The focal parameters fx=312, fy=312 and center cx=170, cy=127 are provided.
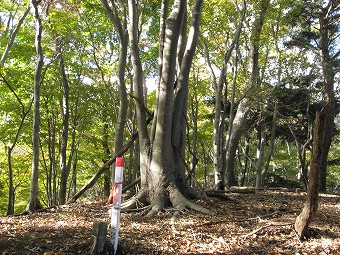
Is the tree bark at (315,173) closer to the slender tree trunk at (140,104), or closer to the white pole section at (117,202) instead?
the white pole section at (117,202)

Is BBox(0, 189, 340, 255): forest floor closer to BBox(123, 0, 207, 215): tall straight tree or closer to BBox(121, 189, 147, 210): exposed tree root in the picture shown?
BBox(121, 189, 147, 210): exposed tree root

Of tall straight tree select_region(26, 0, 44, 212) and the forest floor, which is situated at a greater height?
tall straight tree select_region(26, 0, 44, 212)

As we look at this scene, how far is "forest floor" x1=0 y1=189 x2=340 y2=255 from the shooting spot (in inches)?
159

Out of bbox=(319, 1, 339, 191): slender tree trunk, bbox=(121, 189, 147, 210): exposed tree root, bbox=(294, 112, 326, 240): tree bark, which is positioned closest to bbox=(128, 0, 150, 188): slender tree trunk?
bbox=(121, 189, 147, 210): exposed tree root

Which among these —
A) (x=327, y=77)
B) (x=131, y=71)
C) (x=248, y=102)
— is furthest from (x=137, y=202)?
(x=327, y=77)

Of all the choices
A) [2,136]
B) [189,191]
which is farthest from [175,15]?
[2,136]

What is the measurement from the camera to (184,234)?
475 centimetres

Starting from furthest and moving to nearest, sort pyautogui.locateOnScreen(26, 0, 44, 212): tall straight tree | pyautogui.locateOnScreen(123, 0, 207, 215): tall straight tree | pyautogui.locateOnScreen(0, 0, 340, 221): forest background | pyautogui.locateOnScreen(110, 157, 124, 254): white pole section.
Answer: pyautogui.locateOnScreen(0, 0, 340, 221): forest background → pyautogui.locateOnScreen(26, 0, 44, 212): tall straight tree → pyautogui.locateOnScreen(123, 0, 207, 215): tall straight tree → pyautogui.locateOnScreen(110, 157, 124, 254): white pole section

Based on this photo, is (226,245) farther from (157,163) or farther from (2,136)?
(2,136)

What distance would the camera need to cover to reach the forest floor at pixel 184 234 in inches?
159

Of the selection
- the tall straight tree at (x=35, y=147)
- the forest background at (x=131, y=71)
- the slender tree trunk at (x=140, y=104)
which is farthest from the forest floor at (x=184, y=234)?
the forest background at (x=131, y=71)

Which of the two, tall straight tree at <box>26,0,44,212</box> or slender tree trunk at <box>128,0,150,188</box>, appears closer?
slender tree trunk at <box>128,0,150,188</box>

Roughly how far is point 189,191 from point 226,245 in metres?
3.16

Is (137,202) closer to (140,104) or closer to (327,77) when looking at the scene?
(140,104)
